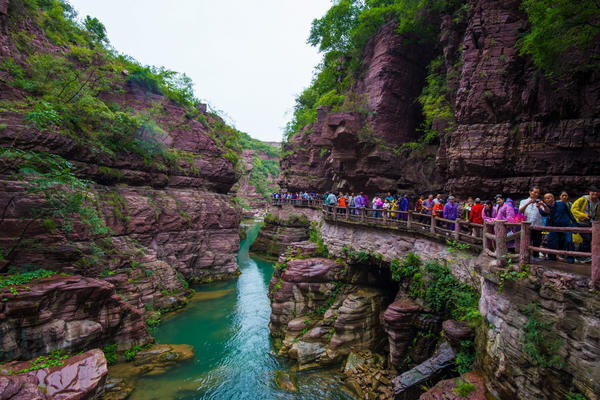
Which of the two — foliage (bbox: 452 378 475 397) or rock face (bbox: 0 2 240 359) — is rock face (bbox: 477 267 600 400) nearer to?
foliage (bbox: 452 378 475 397)

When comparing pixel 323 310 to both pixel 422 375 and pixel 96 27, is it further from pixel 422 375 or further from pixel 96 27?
pixel 96 27

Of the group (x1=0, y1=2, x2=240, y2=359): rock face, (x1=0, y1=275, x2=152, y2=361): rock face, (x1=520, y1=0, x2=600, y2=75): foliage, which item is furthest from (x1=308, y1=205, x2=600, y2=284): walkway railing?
(x1=0, y1=2, x2=240, y2=359): rock face

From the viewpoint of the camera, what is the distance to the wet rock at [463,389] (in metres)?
6.04

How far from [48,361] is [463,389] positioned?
12.7 meters

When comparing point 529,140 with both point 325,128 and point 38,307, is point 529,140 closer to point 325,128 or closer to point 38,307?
point 325,128

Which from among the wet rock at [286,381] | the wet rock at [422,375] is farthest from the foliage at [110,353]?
the wet rock at [422,375]

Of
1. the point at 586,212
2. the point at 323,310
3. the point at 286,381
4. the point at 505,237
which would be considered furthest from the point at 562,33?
the point at 286,381

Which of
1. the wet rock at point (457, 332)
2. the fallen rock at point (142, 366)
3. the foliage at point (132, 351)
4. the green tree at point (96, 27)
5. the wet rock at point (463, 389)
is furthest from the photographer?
the green tree at point (96, 27)

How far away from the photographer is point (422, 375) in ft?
26.2

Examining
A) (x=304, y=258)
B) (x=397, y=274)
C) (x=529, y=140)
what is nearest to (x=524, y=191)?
(x=529, y=140)

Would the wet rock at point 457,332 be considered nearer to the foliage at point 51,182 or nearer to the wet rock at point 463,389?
the wet rock at point 463,389

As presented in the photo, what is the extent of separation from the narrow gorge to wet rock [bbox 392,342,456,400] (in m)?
0.05

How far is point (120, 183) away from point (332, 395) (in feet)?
59.7

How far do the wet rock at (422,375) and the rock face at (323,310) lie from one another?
11.6ft
